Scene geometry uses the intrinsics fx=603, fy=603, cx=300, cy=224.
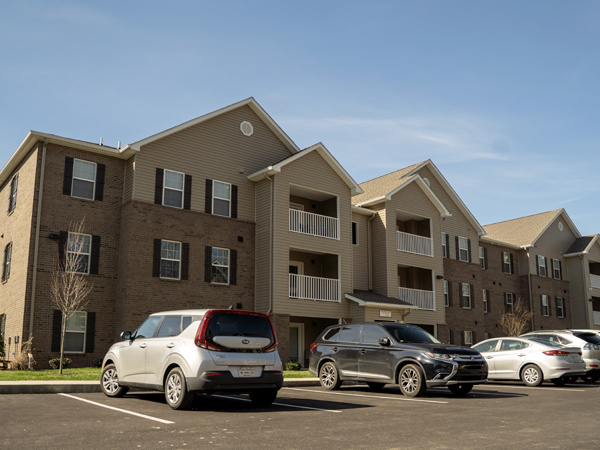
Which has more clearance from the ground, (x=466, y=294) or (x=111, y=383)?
(x=466, y=294)

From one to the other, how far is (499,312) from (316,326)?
15604 millimetres

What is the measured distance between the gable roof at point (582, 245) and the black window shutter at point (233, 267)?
29.0m

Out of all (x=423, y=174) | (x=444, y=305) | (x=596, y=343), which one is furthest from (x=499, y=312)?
(x=596, y=343)

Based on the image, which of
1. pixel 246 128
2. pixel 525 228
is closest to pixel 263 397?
pixel 246 128

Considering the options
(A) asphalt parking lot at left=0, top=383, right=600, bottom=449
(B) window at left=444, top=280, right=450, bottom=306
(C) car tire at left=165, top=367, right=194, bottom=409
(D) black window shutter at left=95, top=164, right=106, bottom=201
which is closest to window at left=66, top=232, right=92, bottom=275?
(D) black window shutter at left=95, top=164, right=106, bottom=201

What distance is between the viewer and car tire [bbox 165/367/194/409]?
995 cm

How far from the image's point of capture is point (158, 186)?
23.2 meters

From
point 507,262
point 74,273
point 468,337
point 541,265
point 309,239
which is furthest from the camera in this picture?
point 541,265

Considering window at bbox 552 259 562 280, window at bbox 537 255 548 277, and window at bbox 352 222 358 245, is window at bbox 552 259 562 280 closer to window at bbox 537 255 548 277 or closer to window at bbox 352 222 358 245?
window at bbox 537 255 548 277

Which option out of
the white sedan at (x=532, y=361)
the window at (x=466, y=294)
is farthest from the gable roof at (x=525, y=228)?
the white sedan at (x=532, y=361)

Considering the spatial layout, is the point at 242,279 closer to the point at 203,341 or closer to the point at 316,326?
the point at 316,326

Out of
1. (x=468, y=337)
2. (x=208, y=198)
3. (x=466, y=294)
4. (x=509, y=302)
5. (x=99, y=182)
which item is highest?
(x=99, y=182)

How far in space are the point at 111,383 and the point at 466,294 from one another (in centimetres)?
2728

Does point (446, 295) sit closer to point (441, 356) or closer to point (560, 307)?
point (560, 307)
